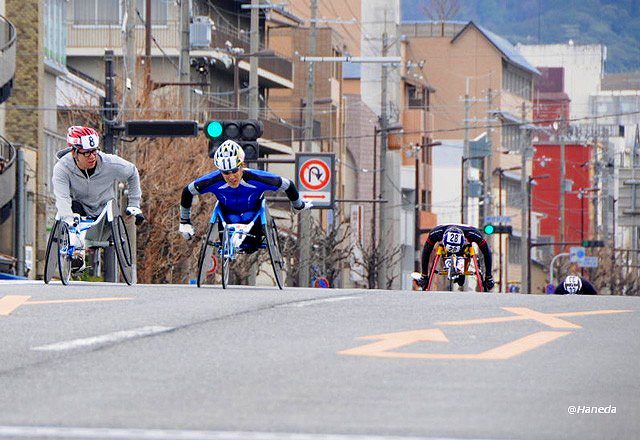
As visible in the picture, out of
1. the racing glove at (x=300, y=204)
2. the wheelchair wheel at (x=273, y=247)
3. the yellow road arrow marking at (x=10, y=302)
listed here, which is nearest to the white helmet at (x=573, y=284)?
the racing glove at (x=300, y=204)

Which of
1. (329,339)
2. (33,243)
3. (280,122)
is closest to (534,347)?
(329,339)

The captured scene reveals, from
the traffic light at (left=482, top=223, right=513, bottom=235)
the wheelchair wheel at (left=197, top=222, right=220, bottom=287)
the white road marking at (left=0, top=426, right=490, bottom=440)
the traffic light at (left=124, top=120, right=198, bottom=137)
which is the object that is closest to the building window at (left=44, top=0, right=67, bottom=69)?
the traffic light at (left=482, top=223, right=513, bottom=235)

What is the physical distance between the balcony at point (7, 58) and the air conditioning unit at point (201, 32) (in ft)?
47.7

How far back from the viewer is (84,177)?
1969cm

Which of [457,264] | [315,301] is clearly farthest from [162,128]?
[315,301]

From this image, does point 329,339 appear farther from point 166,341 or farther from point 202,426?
point 202,426

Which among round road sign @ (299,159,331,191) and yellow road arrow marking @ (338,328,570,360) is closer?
yellow road arrow marking @ (338,328,570,360)

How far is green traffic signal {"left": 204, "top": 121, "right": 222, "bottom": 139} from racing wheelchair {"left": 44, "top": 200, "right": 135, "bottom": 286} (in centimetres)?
897

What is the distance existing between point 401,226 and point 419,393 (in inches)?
3673

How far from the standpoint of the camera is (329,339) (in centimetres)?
1252

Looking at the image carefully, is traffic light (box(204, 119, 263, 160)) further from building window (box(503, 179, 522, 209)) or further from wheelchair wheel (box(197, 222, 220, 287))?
building window (box(503, 179, 522, 209))

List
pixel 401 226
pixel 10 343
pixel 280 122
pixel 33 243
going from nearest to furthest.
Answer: pixel 10 343
pixel 33 243
pixel 280 122
pixel 401 226

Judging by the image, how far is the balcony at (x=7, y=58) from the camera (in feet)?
150

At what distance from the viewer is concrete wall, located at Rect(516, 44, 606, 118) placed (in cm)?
18650
